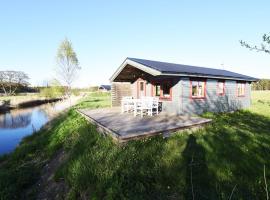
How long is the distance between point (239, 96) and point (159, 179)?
13.7 metres

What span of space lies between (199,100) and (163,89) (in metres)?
2.33

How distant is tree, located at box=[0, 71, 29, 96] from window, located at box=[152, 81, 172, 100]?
197 feet

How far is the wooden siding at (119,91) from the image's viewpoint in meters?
16.8

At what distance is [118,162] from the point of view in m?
5.27

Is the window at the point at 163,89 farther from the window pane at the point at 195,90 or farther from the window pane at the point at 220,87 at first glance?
the window pane at the point at 220,87

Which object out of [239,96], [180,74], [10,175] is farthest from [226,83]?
[10,175]

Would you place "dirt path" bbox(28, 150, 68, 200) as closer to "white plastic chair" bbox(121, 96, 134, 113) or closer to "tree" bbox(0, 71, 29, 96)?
"white plastic chair" bbox(121, 96, 134, 113)

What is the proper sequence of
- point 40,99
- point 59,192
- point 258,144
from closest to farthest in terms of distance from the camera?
1. point 59,192
2. point 258,144
3. point 40,99

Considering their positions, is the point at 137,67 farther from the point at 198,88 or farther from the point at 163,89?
the point at 198,88

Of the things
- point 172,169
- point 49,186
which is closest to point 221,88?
point 172,169

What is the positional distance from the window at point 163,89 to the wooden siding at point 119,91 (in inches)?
165

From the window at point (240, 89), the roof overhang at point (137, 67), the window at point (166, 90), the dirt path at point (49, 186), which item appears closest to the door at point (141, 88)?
the roof overhang at point (137, 67)

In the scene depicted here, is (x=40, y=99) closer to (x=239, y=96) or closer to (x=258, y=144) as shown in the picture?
(x=239, y=96)

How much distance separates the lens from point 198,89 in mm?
12172
